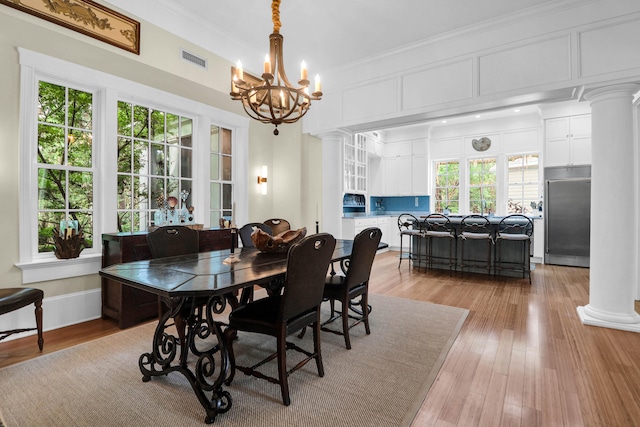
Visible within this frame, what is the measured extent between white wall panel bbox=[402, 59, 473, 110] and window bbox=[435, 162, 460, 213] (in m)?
4.23

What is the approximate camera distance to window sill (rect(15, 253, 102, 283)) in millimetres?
2912

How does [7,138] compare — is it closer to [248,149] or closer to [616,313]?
[248,149]

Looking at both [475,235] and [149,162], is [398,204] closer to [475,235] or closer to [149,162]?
[475,235]

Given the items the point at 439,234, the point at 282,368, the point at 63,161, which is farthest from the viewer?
the point at 439,234

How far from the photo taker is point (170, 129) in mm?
4176

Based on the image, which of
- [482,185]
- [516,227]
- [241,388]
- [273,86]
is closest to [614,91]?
[516,227]

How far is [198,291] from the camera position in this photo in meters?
1.57

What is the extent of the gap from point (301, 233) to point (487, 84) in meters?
2.74

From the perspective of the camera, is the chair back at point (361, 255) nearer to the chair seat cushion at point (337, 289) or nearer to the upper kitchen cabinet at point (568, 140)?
the chair seat cushion at point (337, 289)

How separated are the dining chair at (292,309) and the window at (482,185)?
6.48 m

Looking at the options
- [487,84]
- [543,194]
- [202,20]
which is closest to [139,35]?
[202,20]

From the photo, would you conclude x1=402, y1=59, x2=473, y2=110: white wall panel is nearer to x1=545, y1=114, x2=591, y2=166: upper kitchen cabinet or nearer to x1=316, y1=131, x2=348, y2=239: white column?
x1=316, y1=131, x2=348, y2=239: white column

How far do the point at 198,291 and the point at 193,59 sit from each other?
3.17 metres

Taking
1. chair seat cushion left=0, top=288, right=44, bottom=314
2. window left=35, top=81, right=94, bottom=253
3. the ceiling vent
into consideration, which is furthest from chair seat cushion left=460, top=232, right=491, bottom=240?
chair seat cushion left=0, top=288, right=44, bottom=314
